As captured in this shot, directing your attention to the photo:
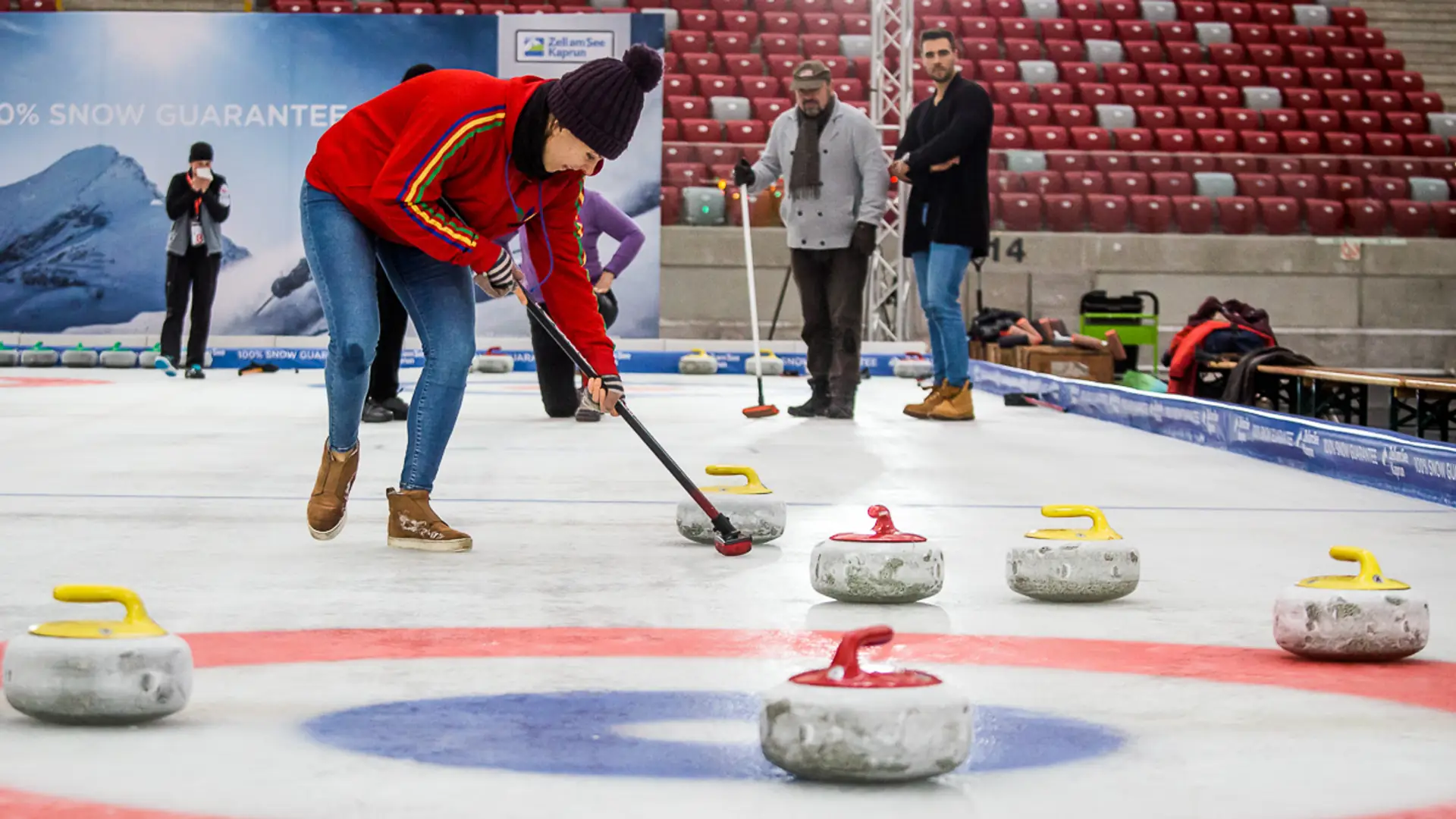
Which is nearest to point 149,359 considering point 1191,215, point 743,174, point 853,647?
point 743,174

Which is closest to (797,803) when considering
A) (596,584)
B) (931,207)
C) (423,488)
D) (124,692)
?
(124,692)

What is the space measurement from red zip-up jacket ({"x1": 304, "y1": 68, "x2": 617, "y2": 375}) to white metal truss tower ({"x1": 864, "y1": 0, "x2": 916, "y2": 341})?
8.49 meters

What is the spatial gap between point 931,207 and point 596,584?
184 inches

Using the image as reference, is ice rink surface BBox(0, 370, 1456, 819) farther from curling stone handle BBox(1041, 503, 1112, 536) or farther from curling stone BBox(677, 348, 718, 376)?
curling stone BBox(677, 348, 718, 376)

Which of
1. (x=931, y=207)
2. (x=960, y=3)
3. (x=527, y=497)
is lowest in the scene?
(x=527, y=497)

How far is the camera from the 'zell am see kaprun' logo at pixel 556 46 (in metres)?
13.2

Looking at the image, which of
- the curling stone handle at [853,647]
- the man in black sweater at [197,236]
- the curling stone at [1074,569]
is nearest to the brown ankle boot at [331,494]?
the curling stone at [1074,569]

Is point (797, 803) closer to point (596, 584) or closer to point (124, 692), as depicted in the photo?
point (124, 692)

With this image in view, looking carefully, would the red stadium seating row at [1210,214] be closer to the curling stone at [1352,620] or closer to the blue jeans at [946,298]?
the blue jeans at [946,298]

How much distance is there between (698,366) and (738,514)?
28.6 feet

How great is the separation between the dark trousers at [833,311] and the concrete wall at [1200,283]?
7051mm

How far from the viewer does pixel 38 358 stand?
477 inches

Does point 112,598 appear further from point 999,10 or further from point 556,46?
point 999,10

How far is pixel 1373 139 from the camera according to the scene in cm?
1620
